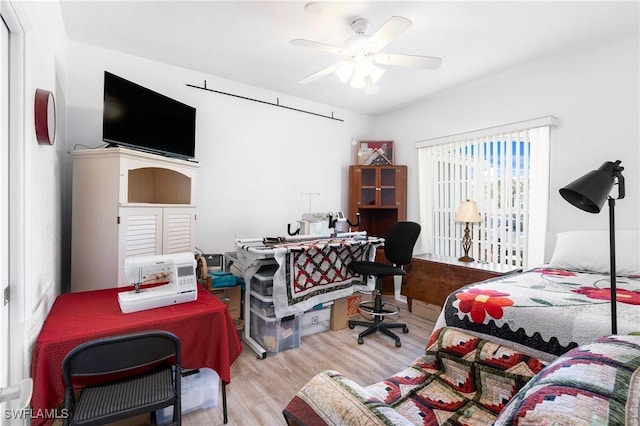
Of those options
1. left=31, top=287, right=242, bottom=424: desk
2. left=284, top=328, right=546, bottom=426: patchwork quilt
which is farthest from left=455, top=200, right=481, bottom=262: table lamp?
left=31, top=287, right=242, bottom=424: desk

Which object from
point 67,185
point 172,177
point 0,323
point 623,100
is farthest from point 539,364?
point 67,185

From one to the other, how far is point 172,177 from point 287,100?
179 centimetres

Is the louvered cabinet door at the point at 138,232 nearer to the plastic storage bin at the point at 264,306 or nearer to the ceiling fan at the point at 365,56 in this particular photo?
the plastic storage bin at the point at 264,306

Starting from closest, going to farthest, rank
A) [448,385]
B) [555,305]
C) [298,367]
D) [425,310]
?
[448,385], [555,305], [298,367], [425,310]

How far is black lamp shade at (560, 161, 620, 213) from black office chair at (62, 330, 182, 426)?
1.79 metres

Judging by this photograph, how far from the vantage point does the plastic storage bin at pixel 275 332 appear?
8.85 feet

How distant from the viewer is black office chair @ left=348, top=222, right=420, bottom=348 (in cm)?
297

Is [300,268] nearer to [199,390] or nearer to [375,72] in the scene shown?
[199,390]

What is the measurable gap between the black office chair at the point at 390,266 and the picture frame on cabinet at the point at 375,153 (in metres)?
1.45

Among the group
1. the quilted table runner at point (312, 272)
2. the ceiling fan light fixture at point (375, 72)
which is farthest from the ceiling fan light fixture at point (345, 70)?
the quilted table runner at point (312, 272)

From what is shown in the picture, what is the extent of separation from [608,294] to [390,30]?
79.0 inches

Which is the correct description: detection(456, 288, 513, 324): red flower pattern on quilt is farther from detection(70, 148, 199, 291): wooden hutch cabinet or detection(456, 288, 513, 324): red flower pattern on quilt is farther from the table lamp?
detection(70, 148, 199, 291): wooden hutch cabinet

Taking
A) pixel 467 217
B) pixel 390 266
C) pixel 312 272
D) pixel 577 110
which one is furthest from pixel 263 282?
pixel 577 110

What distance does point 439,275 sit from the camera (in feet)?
11.0
